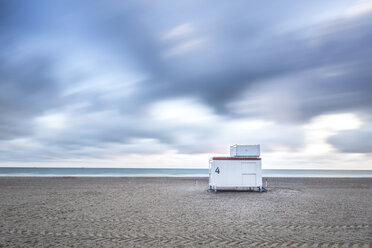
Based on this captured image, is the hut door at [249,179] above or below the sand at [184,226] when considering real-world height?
above

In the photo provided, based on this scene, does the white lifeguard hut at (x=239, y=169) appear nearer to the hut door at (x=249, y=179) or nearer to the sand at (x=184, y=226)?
the hut door at (x=249, y=179)

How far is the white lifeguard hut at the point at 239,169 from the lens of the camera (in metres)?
22.0

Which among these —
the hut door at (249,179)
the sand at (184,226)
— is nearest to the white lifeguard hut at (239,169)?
the hut door at (249,179)

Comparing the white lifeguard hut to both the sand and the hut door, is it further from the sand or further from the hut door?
the sand

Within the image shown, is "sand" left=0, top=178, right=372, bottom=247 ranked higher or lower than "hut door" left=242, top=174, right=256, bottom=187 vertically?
lower

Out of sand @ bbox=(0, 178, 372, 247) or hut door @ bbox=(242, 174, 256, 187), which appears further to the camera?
hut door @ bbox=(242, 174, 256, 187)

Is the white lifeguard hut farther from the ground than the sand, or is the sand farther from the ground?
the white lifeguard hut

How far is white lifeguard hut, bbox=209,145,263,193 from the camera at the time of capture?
72.2 feet

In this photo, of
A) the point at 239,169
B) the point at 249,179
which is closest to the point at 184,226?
the point at 239,169

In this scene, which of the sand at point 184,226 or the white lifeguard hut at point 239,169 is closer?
the sand at point 184,226

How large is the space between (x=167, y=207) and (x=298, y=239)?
754cm

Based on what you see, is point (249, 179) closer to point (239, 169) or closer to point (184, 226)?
point (239, 169)

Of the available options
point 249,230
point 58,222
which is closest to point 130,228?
point 58,222

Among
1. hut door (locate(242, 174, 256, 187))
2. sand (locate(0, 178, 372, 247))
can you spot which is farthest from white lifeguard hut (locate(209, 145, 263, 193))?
sand (locate(0, 178, 372, 247))
